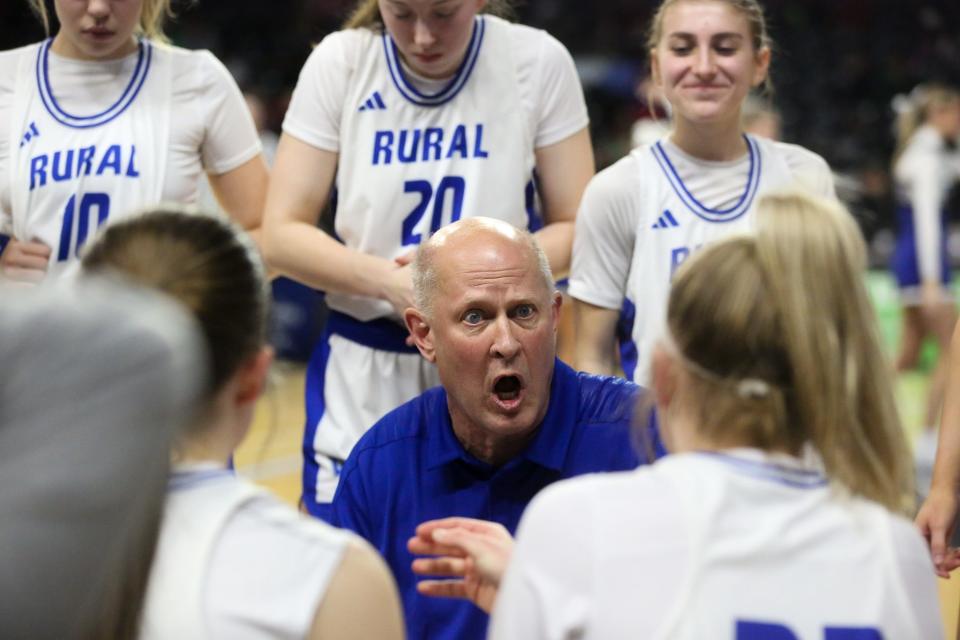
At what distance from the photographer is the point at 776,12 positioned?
14.9 m

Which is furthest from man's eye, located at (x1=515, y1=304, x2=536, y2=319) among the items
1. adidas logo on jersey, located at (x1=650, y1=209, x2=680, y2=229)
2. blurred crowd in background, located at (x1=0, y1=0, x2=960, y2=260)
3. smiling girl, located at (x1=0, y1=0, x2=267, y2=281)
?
blurred crowd in background, located at (x1=0, y1=0, x2=960, y2=260)

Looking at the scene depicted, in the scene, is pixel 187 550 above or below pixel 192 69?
below

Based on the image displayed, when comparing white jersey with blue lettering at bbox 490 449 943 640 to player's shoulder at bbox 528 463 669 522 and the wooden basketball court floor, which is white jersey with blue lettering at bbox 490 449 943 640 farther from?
the wooden basketball court floor

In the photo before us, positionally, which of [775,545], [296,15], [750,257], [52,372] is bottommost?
[775,545]

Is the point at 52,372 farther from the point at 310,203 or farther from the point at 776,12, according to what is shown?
the point at 776,12

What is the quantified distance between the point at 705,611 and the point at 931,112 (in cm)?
726

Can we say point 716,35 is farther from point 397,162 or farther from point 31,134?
point 31,134

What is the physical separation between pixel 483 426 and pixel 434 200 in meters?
0.92

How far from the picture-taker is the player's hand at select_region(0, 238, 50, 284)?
3.01 meters

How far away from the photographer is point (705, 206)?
3.24m

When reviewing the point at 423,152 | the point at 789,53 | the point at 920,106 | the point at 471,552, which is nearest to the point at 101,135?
the point at 423,152

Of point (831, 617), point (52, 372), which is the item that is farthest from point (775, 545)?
point (52, 372)

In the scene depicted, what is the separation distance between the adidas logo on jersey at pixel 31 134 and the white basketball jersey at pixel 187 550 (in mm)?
1795

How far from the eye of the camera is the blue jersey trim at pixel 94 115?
314 centimetres
